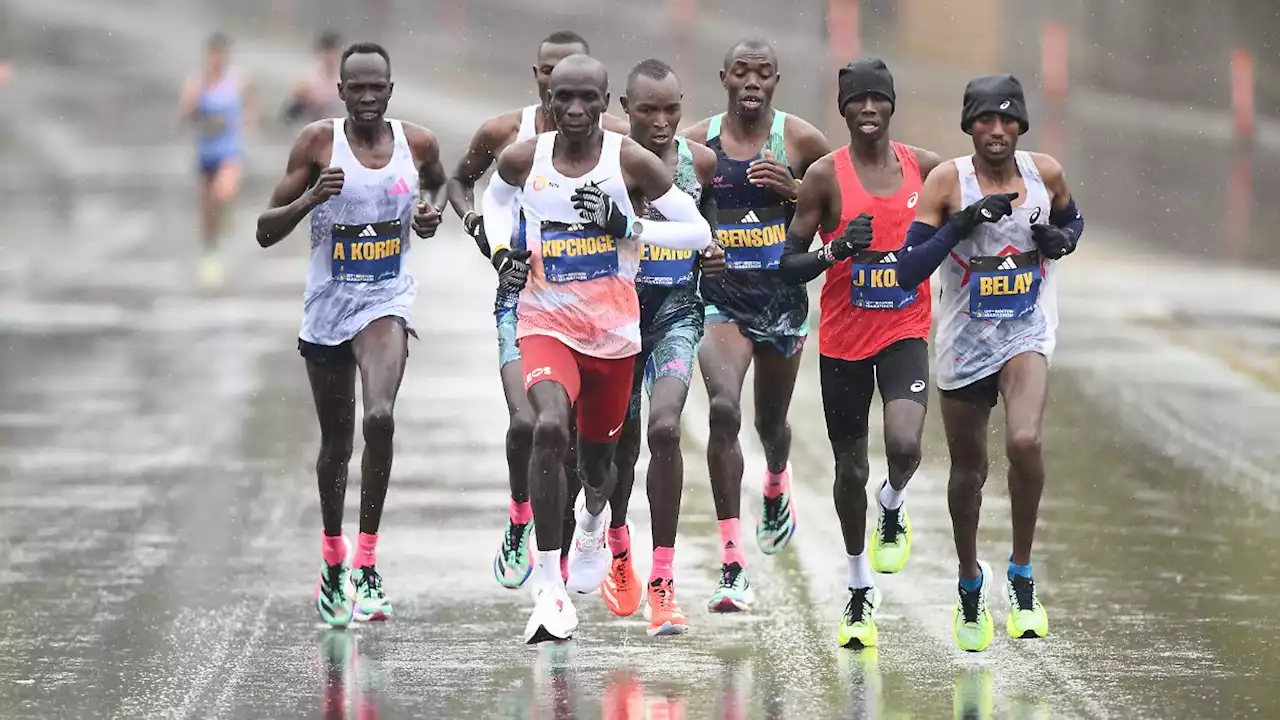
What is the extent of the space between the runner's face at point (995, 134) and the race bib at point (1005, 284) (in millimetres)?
436

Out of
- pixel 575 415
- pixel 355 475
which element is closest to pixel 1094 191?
pixel 355 475

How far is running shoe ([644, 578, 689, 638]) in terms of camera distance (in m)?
10.3

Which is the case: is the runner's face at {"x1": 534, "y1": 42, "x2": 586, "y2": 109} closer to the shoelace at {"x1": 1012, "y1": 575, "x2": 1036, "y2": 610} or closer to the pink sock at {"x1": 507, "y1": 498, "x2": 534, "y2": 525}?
the pink sock at {"x1": 507, "y1": 498, "x2": 534, "y2": 525}

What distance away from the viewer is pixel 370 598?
36.0 feet

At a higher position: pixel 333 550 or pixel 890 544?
pixel 333 550

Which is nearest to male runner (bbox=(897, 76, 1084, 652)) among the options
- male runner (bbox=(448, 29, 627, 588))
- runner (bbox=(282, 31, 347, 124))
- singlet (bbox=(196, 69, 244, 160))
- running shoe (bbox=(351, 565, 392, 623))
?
male runner (bbox=(448, 29, 627, 588))

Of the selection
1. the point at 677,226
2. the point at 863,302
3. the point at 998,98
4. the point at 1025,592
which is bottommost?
the point at 1025,592

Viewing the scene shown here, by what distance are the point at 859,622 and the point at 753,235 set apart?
2.06 m

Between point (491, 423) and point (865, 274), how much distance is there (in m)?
7.01

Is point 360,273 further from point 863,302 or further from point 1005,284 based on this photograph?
point 1005,284

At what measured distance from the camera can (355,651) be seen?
10328mm

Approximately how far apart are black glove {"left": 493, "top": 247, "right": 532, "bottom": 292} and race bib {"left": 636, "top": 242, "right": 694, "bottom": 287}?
914mm

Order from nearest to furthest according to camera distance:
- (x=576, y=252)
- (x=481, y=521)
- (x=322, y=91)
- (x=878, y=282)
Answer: (x=576, y=252) < (x=878, y=282) < (x=481, y=521) < (x=322, y=91)

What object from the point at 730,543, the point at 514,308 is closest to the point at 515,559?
the point at 730,543
